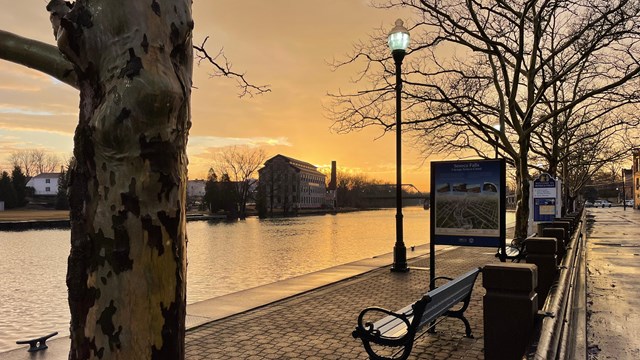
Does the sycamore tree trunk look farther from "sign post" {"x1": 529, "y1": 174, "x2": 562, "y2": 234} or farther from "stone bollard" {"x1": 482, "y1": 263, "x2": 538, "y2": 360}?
"stone bollard" {"x1": 482, "y1": 263, "x2": 538, "y2": 360}

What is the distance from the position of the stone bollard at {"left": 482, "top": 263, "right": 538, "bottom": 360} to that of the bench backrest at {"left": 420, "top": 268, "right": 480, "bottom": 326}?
508 millimetres

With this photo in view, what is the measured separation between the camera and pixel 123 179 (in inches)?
94.8

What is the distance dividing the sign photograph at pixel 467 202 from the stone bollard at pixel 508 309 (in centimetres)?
245

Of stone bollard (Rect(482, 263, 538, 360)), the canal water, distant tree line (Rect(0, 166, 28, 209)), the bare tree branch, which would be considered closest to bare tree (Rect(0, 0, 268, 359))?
the bare tree branch

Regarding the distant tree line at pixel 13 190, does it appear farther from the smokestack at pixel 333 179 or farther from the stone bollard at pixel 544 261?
the smokestack at pixel 333 179

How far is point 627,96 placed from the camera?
1888 cm

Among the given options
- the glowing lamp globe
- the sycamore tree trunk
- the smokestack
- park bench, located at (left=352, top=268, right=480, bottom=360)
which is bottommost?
park bench, located at (left=352, top=268, right=480, bottom=360)

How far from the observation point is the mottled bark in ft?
7.82

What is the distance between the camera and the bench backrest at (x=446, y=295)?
5.04 metres

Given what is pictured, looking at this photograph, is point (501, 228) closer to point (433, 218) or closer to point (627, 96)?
point (433, 218)

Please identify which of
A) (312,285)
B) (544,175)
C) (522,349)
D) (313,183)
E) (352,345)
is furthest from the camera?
(313,183)

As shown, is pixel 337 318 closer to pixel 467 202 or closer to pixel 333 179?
pixel 467 202

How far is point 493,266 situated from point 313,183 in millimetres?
142185

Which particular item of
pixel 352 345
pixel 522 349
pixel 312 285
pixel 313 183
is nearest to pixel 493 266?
pixel 522 349
